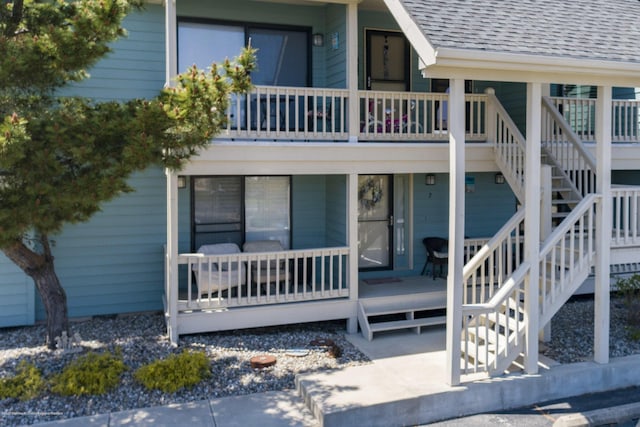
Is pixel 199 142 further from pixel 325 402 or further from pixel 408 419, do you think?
pixel 408 419

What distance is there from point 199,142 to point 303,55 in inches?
184

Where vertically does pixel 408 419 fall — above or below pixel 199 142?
below

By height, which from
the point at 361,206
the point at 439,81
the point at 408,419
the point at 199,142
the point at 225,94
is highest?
the point at 439,81

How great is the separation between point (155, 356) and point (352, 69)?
5212 millimetres

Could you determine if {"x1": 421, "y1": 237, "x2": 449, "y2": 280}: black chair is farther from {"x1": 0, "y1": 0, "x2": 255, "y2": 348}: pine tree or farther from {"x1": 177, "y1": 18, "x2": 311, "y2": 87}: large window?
{"x1": 0, "y1": 0, "x2": 255, "y2": 348}: pine tree

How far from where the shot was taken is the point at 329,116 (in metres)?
10.2

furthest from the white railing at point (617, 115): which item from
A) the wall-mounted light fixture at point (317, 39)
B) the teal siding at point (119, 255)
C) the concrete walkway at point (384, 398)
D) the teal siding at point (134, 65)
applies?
the teal siding at point (119, 255)

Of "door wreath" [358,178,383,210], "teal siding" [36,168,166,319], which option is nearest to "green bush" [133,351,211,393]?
"teal siding" [36,168,166,319]

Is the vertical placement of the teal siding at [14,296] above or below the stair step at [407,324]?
above

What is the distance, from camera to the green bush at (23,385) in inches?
236

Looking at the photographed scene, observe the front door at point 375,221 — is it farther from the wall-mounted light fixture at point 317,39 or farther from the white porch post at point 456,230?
the white porch post at point 456,230

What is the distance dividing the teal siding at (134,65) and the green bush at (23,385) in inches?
191

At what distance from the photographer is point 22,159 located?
545 centimetres

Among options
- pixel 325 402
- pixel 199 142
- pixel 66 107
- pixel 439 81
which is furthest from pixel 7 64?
pixel 439 81
